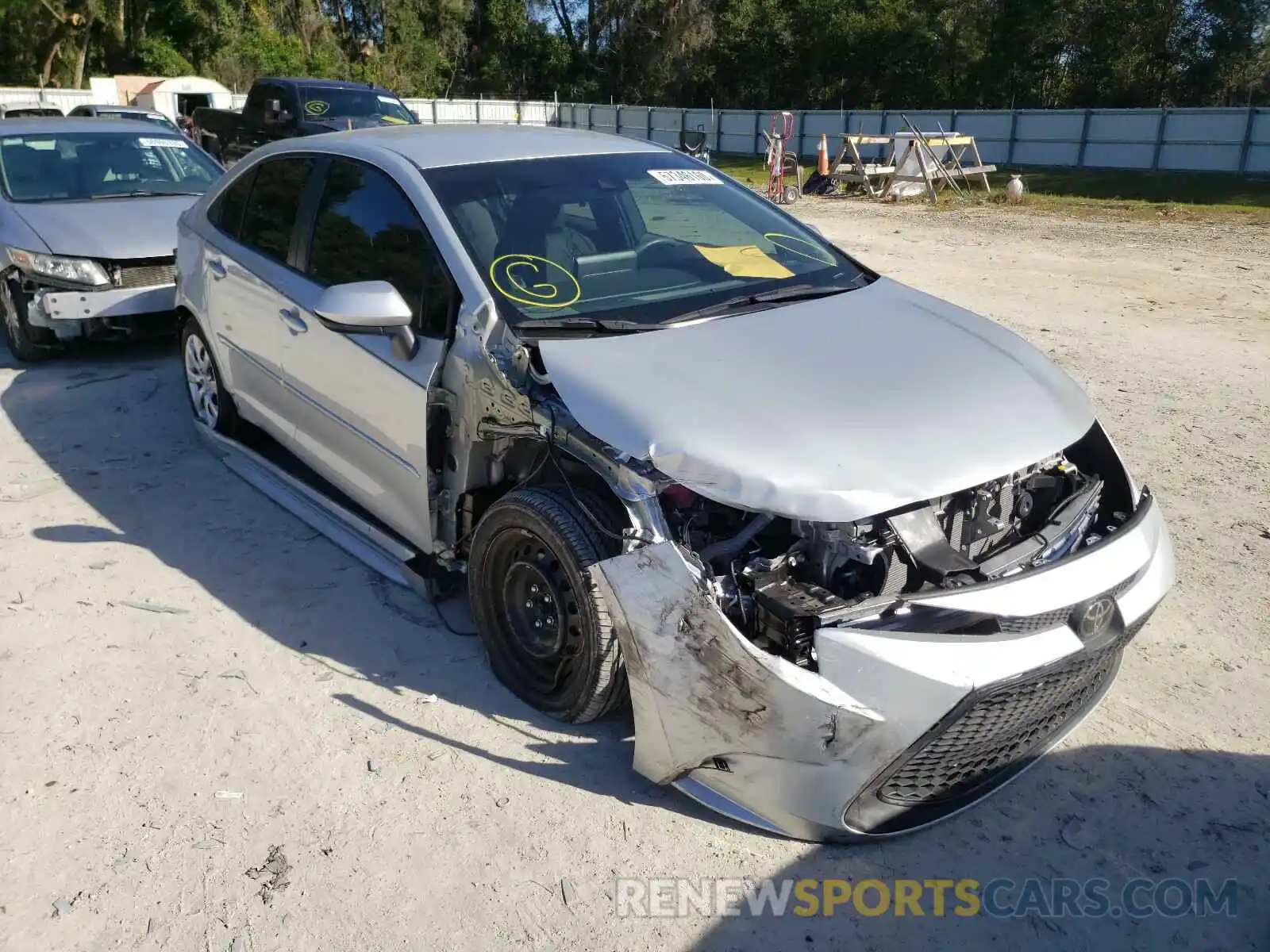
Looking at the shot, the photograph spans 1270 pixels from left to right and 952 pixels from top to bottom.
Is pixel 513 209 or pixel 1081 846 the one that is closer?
pixel 1081 846

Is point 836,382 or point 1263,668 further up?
point 836,382

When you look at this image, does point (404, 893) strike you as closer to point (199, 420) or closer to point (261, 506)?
point (261, 506)

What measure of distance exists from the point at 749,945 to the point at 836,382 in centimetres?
157

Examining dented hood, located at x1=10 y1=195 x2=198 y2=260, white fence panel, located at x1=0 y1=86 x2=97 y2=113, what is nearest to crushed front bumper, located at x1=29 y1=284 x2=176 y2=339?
dented hood, located at x1=10 y1=195 x2=198 y2=260

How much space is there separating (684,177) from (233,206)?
91.3 inches

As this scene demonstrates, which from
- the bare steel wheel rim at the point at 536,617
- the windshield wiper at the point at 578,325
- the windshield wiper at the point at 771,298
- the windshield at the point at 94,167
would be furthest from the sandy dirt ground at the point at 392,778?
the windshield at the point at 94,167

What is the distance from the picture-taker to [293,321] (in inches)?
168

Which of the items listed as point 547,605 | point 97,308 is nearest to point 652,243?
point 547,605

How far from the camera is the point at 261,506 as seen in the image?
5.00m

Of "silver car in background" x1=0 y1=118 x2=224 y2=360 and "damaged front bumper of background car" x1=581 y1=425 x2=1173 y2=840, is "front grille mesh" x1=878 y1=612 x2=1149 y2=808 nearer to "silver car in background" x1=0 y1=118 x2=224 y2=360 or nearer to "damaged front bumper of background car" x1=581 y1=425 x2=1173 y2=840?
"damaged front bumper of background car" x1=581 y1=425 x2=1173 y2=840

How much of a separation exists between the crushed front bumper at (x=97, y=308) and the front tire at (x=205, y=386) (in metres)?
0.83

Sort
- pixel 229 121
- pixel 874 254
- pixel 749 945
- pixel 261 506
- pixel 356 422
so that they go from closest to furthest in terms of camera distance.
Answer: pixel 749 945 < pixel 356 422 < pixel 261 506 < pixel 874 254 < pixel 229 121

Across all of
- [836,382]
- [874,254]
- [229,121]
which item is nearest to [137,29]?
[229,121]

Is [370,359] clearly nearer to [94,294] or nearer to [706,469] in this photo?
[706,469]
